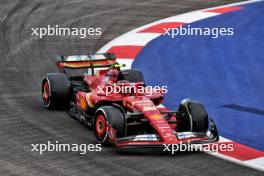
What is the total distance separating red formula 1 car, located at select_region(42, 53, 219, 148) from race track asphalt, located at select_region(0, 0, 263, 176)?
0.75 ft

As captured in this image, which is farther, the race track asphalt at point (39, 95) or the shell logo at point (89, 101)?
the shell logo at point (89, 101)

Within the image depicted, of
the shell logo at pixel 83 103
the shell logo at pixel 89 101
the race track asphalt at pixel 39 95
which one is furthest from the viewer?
the shell logo at pixel 83 103

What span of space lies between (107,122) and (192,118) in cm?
144

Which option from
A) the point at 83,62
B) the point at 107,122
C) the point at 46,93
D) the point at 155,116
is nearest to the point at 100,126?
the point at 107,122

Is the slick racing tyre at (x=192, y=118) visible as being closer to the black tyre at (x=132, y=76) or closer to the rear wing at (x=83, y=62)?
the black tyre at (x=132, y=76)

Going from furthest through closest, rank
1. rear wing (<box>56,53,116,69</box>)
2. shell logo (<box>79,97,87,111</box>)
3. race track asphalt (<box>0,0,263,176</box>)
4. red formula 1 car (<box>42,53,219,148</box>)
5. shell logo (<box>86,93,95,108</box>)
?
rear wing (<box>56,53,116,69</box>) → shell logo (<box>79,97,87,111</box>) → shell logo (<box>86,93,95,108</box>) → red formula 1 car (<box>42,53,219,148</box>) → race track asphalt (<box>0,0,263,176</box>)

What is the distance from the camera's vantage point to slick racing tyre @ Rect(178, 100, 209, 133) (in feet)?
33.0

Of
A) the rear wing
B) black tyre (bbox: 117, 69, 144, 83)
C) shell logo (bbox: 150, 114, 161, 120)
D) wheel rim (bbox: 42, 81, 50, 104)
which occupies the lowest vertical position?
shell logo (bbox: 150, 114, 161, 120)

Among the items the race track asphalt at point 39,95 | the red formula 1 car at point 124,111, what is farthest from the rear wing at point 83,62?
the race track asphalt at point 39,95

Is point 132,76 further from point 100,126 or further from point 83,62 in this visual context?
point 100,126

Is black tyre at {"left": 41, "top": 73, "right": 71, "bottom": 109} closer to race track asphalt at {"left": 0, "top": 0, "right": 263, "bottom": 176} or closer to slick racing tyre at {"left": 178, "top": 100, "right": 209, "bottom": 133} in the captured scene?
race track asphalt at {"left": 0, "top": 0, "right": 263, "bottom": 176}

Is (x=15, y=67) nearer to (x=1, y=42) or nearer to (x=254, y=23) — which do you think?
(x=1, y=42)

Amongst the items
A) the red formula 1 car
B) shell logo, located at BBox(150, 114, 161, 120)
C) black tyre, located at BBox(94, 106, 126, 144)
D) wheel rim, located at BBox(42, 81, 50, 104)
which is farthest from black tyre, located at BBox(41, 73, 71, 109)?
shell logo, located at BBox(150, 114, 161, 120)

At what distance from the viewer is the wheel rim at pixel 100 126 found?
982cm
